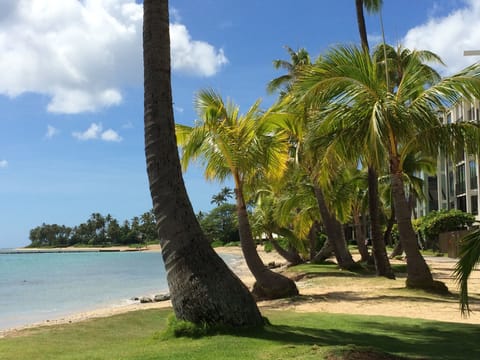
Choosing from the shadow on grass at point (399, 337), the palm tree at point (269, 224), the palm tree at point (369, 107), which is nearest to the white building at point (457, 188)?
the palm tree at point (269, 224)

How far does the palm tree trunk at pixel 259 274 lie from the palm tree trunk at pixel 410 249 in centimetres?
316

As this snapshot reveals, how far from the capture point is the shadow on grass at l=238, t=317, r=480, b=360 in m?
6.51

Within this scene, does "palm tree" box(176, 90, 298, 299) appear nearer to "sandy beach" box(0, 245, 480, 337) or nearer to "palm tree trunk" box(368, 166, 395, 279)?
"sandy beach" box(0, 245, 480, 337)

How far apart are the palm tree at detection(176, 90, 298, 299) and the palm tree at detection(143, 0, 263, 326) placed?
4529 mm

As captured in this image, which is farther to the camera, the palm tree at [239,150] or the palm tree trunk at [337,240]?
the palm tree trunk at [337,240]

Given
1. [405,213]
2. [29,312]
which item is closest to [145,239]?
[29,312]

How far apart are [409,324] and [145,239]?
445 feet

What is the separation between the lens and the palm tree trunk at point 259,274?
1354 centimetres

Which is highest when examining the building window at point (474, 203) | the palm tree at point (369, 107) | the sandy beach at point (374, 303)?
the palm tree at point (369, 107)

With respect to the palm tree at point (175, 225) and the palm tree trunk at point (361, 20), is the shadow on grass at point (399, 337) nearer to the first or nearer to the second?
the palm tree at point (175, 225)

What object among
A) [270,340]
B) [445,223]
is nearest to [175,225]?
[270,340]

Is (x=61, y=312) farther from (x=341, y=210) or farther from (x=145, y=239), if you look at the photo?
(x=145, y=239)

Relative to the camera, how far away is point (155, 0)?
26.4 feet

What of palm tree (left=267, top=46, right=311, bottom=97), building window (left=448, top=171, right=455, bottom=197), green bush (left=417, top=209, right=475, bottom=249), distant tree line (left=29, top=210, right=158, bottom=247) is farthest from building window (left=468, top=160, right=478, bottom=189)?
distant tree line (left=29, top=210, right=158, bottom=247)
